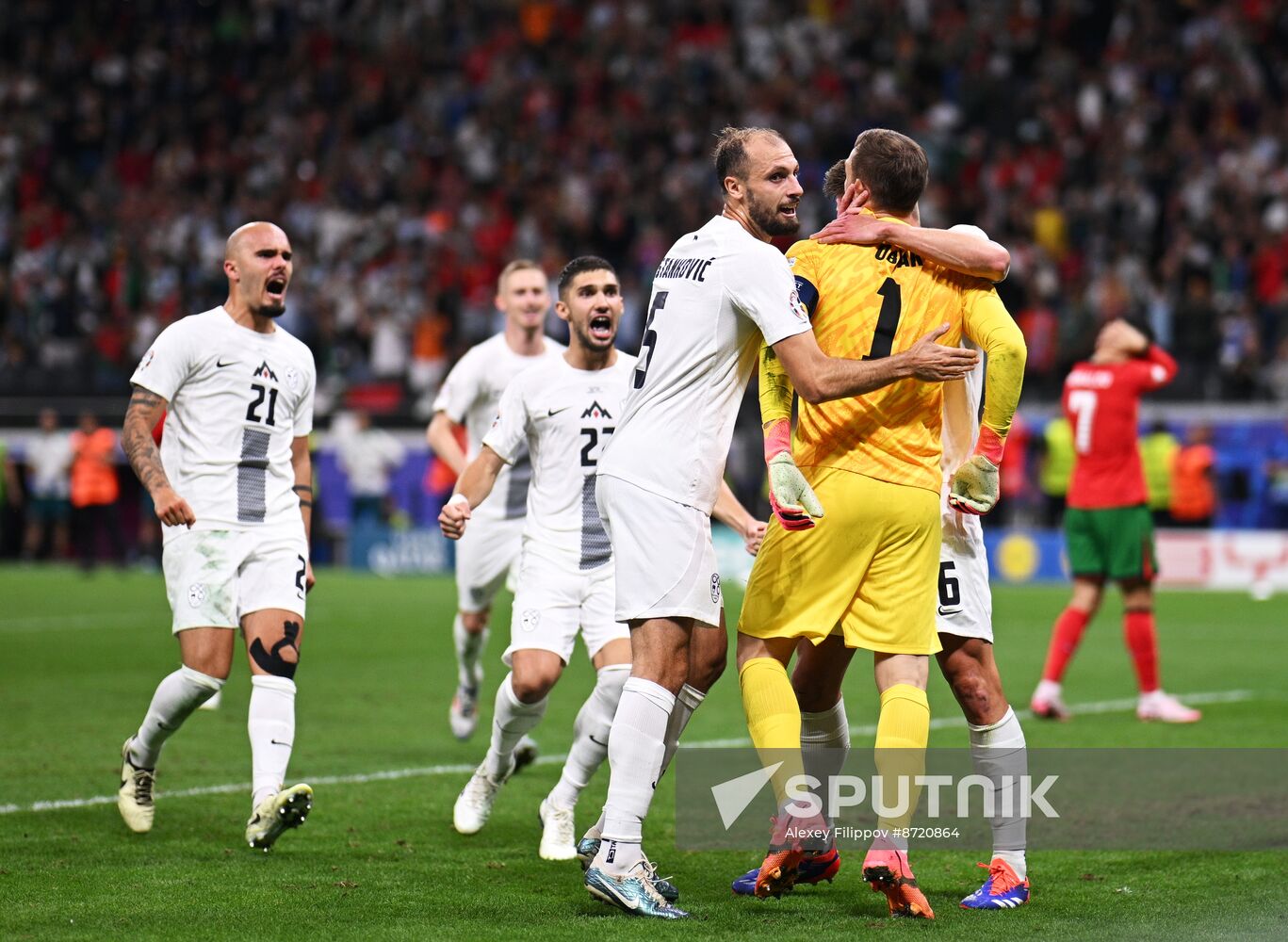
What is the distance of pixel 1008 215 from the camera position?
24.2 m

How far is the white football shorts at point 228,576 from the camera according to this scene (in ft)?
22.8

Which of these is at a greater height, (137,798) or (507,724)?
(507,724)

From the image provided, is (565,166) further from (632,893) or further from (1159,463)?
(632,893)

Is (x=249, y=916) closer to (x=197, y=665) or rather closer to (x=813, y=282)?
(x=197, y=665)

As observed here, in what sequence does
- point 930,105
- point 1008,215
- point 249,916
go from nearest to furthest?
point 249,916 < point 1008,215 < point 930,105

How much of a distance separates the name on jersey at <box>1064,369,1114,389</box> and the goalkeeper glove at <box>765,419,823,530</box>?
616 cm

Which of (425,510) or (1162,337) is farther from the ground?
(1162,337)

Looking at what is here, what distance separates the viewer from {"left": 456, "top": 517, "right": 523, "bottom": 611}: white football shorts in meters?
9.16

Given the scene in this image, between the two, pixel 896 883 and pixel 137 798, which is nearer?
pixel 896 883

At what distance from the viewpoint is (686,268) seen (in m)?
5.75

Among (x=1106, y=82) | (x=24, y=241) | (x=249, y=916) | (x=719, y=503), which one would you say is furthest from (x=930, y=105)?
(x=249, y=916)

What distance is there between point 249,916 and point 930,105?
2288cm

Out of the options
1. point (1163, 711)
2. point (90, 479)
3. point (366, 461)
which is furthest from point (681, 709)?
point (90, 479)

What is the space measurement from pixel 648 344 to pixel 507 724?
80.7 inches
